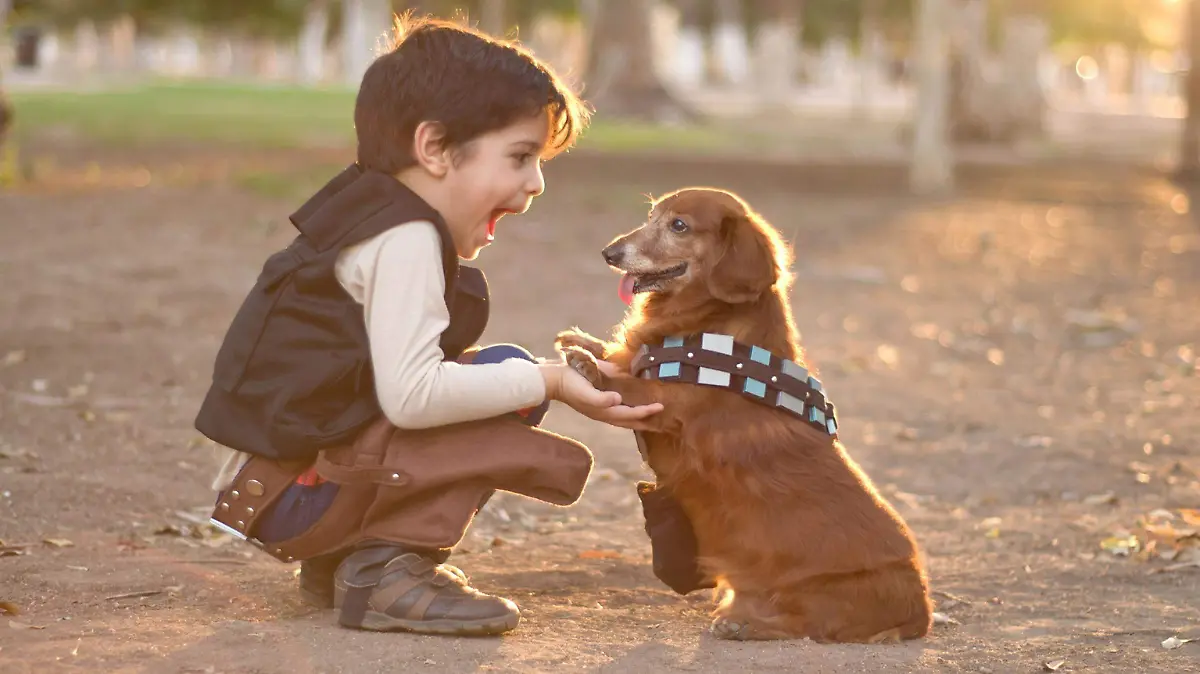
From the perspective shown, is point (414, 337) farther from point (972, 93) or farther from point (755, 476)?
point (972, 93)

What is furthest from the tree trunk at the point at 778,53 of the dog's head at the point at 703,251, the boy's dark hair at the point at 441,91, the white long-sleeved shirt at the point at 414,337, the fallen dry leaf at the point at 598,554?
the white long-sleeved shirt at the point at 414,337

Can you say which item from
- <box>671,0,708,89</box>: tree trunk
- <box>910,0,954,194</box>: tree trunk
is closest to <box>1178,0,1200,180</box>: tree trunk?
<box>910,0,954,194</box>: tree trunk

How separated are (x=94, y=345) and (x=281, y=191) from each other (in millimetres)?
7629

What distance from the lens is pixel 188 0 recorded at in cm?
5478

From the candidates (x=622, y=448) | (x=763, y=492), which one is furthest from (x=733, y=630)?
(x=622, y=448)

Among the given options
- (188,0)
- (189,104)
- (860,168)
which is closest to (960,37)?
(860,168)

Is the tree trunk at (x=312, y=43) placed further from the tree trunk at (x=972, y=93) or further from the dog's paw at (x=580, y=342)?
the dog's paw at (x=580, y=342)

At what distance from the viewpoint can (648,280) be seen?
443cm

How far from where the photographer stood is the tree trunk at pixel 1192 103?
70.1ft

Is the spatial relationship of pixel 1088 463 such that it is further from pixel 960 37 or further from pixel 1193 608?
pixel 960 37

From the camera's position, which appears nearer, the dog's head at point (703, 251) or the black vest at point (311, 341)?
the black vest at point (311, 341)

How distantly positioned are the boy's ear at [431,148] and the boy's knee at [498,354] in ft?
1.72

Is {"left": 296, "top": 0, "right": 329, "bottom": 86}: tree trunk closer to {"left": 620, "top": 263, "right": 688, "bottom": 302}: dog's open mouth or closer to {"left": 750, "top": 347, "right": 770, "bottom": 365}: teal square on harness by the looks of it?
{"left": 620, "top": 263, "right": 688, "bottom": 302}: dog's open mouth

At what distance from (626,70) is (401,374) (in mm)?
32033
